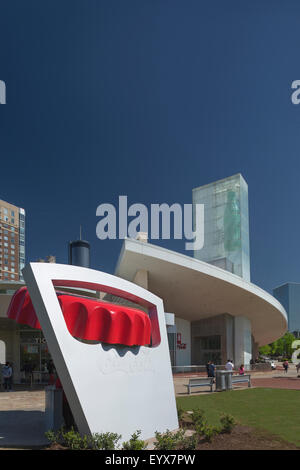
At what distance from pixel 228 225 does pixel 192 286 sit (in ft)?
61.9

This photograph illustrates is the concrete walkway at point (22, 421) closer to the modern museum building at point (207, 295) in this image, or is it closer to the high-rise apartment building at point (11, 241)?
the modern museum building at point (207, 295)

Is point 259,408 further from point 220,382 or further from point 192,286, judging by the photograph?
point 192,286

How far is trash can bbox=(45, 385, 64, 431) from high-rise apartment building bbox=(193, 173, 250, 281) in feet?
137

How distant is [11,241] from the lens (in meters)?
109

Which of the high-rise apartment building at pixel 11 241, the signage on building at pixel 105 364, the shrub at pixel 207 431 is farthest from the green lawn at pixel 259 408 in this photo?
the high-rise apartment building at pixel 11 241

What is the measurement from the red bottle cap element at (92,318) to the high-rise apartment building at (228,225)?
1665 inches

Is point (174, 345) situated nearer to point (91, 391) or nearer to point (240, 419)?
point (240, 419)

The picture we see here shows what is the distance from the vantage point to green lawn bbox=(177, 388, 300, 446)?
33.6 ft

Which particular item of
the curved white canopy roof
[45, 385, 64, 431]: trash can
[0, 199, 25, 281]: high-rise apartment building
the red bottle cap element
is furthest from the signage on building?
[0, 199, 25, 281]: high-rise apartment building

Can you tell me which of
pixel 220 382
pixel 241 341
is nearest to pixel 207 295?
pixel 241 341

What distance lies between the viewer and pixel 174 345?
41.4 metres

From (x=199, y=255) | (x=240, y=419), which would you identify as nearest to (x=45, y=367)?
(x=240, y=419)

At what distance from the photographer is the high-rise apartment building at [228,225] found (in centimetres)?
5253
